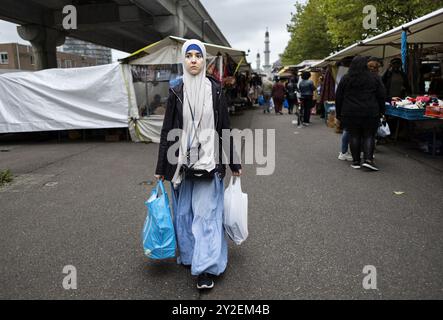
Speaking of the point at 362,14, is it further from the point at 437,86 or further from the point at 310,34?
the point at 310,34

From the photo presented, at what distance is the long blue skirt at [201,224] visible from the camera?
2926 mm

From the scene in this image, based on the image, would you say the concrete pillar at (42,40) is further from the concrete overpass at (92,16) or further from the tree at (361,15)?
the tree at (361,15)

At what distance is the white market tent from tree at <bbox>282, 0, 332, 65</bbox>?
23312 millimetres

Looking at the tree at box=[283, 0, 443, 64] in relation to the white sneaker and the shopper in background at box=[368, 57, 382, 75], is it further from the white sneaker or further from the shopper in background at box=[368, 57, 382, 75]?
the white sneaker

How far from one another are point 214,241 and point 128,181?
3.88 metres

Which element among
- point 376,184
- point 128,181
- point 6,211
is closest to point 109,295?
point 6,211

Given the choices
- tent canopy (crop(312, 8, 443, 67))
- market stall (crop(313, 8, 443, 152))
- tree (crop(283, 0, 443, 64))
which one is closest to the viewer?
tent canopy (crop(312, 8, 443, 67))

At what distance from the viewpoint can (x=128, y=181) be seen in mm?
6508

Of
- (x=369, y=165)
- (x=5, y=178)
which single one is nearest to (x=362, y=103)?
(x=369, y=165)

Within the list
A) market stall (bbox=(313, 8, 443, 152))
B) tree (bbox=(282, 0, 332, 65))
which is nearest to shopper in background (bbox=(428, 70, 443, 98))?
market stall (bbox=(313, 8, 443, 152))

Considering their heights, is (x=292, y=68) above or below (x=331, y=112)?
above

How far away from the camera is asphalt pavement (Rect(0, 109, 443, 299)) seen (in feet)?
9.80

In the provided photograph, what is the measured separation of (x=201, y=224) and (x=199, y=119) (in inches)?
33.6

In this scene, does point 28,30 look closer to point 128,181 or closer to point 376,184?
point 128,181
